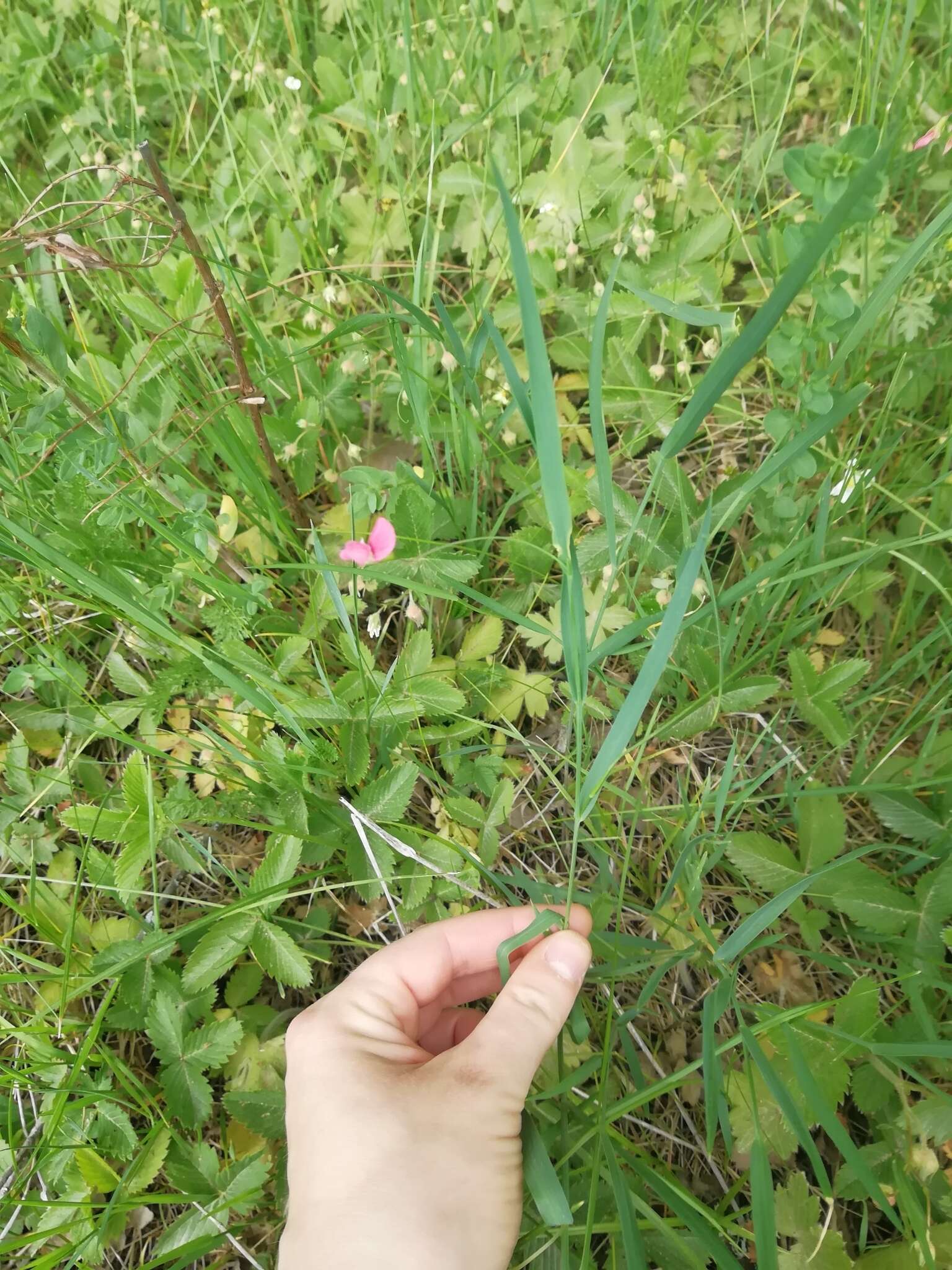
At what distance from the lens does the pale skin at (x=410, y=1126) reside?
3.24 ft

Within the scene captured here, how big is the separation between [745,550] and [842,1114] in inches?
44.9

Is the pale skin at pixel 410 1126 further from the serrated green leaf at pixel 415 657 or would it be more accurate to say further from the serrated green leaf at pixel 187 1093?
the serrated green leaf at pixel 415 657

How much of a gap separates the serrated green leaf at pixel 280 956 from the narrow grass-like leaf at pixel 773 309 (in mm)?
1083

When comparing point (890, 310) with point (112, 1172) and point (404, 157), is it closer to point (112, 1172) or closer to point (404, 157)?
point (404, 157)

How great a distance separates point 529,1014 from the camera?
109 cm

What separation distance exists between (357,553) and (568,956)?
0.80 meters

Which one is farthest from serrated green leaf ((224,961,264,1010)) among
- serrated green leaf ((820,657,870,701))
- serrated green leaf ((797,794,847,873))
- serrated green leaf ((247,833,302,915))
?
serrated green leaf ((820,657,870,701))

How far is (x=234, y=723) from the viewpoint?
171cm

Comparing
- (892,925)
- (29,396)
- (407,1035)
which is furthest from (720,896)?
(29,396)

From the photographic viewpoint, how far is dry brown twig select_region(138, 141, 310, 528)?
1170 mm

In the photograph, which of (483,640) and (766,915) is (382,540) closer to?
(483,640)

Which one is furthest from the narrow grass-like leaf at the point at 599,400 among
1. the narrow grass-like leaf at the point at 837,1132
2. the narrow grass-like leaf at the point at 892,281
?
the narrow grass-like leaf at the point at 837,1132

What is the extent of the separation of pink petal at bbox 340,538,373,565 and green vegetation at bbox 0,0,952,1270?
55 millimetres

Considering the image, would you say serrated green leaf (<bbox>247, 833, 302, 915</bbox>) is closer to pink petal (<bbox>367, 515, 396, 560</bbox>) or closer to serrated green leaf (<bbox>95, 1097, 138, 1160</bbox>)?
serrated green leaf (<bbox>95, 1097, 138, 1160</bbox>)
